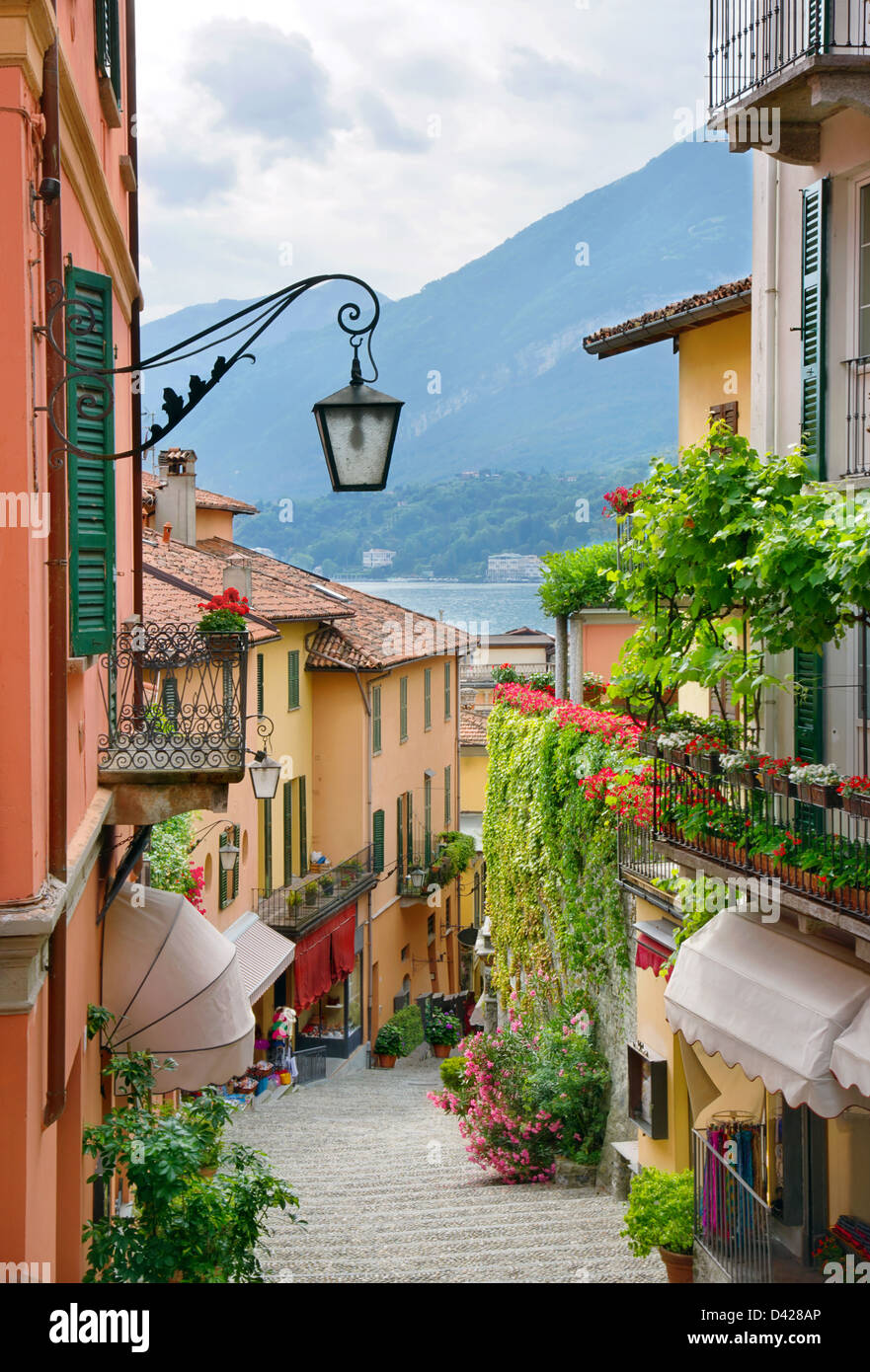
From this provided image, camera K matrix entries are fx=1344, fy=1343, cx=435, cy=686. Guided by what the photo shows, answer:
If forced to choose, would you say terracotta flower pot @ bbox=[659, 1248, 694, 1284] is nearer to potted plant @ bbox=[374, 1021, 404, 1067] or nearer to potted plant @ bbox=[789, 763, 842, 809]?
potted plant @ bbox=[789, 763, 842, 809]

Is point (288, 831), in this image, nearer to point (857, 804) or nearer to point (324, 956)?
point (324, 956)

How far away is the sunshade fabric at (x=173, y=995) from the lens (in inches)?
326

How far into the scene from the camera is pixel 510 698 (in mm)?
20266

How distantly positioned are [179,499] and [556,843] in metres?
13.8

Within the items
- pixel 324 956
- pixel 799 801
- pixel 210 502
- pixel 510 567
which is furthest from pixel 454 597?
pixel 799 801

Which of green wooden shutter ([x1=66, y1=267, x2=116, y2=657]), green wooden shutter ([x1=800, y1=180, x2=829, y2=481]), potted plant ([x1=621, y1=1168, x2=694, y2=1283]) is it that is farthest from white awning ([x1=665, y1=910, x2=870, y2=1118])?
green wooden shutter ([x1=66, y1=267, x2=116, y2=657])

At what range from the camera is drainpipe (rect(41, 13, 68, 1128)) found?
16.8 feet

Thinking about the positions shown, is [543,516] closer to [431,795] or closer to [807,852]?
[431,795]

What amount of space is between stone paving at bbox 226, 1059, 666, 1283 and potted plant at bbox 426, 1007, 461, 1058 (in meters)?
10.0

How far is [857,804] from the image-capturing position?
7262mm

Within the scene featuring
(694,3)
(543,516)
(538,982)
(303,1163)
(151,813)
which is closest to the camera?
(151,813)
